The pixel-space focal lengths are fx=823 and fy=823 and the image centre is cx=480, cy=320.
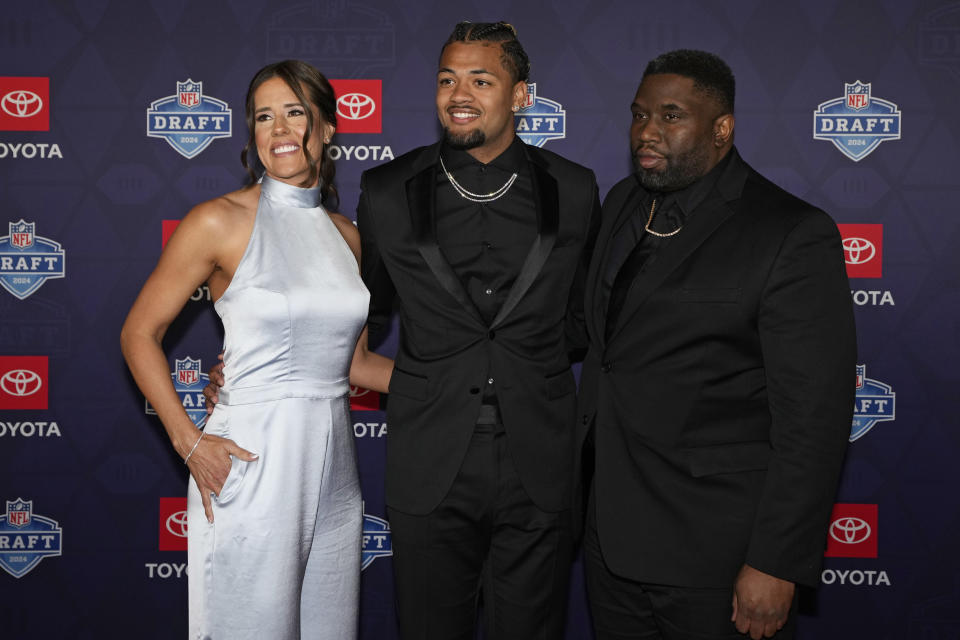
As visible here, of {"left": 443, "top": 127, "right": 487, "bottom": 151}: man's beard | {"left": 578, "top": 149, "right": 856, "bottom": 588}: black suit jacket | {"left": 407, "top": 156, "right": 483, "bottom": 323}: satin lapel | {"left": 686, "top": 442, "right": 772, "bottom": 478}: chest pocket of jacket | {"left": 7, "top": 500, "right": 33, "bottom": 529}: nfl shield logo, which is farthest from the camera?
{"left": 7, "top": 500, "right": 33, "bottom": 529}: nfl shield logo

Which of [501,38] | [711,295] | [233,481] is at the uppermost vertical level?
[501,38]

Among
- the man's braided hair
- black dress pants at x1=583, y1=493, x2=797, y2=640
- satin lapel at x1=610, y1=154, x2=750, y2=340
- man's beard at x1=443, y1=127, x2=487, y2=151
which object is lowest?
black dress pants at x1=583, y1=493, x2=797, y2=640

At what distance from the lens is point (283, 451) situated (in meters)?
2.23

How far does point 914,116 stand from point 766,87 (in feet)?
2.14

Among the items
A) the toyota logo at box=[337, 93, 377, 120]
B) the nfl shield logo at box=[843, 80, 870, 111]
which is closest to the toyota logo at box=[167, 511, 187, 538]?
the toyota logo at box=[337, 93, 377, 120]

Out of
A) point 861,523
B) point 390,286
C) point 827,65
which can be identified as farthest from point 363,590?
point 827,65

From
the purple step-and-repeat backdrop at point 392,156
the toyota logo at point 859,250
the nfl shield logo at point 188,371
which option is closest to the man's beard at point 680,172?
the purple step-and-repeat backdrop at point 392,156

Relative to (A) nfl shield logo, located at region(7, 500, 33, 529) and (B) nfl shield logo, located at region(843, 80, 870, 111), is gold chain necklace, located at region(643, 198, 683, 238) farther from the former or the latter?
(A) nfl shield logo, located at region(7, 500, 33, 529)

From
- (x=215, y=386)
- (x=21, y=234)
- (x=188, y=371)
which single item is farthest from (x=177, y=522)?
(x=215, y=386)

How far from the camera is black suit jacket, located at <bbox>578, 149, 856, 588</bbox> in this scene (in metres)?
1.90

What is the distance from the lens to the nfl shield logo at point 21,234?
11.9 ft

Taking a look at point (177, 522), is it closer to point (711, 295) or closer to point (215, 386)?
point (215, 386)

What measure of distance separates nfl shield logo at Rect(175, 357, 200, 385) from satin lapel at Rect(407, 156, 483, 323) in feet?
5.76

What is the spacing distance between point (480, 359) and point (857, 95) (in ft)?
7.72
